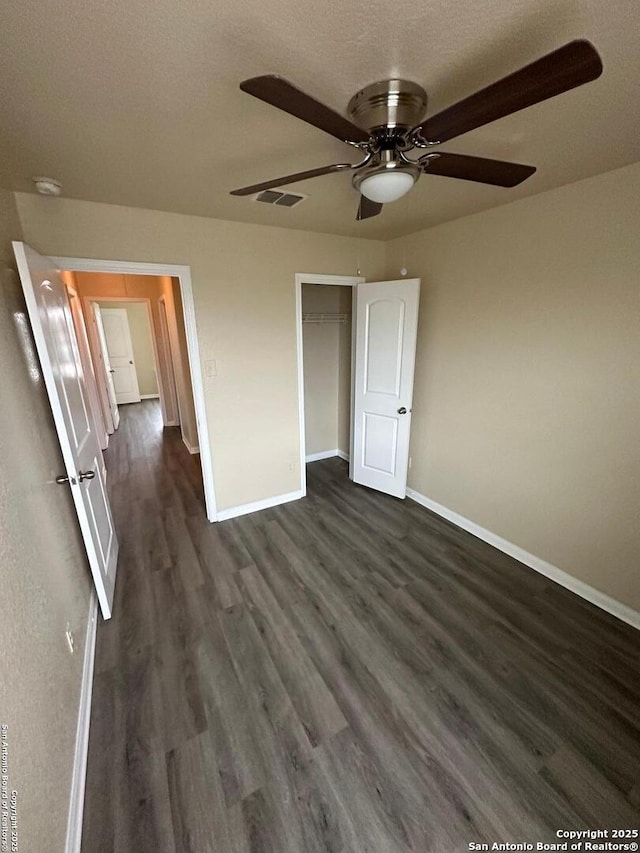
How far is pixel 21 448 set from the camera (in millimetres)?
1320

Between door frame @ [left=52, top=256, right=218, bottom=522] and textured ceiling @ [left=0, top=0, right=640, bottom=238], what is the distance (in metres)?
0.45

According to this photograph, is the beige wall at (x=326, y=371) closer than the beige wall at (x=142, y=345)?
Yes

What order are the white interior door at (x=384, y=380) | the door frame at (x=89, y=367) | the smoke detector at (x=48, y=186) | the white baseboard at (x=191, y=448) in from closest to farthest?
the smoke detector at (x=48, y=186) < the white interior door at (x=384, y=380) < the door frame at (x=89, y=367) < the white baseboard at (x=191, y=448)

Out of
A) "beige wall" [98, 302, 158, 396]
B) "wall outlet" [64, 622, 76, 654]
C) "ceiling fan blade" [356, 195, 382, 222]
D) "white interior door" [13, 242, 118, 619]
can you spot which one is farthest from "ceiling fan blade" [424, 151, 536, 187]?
"beige wall" [98, 302, 158, 396]

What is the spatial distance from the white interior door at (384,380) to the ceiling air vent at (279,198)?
110cm

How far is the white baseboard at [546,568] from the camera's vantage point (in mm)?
1980

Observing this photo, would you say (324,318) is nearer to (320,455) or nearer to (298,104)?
(320,455)

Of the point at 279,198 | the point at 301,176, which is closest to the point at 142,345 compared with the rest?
the point at 279,198

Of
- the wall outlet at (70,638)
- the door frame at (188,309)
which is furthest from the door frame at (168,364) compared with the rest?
the wall outlet at (70,638)

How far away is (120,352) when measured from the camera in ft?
23.3

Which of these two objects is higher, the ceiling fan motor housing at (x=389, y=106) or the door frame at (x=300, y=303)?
the ceiling fan motor housing at (x=389, y=106)

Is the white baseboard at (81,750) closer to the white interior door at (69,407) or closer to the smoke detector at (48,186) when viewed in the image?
the white interior door at (69,407)

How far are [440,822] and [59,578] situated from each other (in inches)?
68.6

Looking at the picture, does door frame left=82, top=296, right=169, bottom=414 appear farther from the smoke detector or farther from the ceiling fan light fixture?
the ceiling fan light fixture
